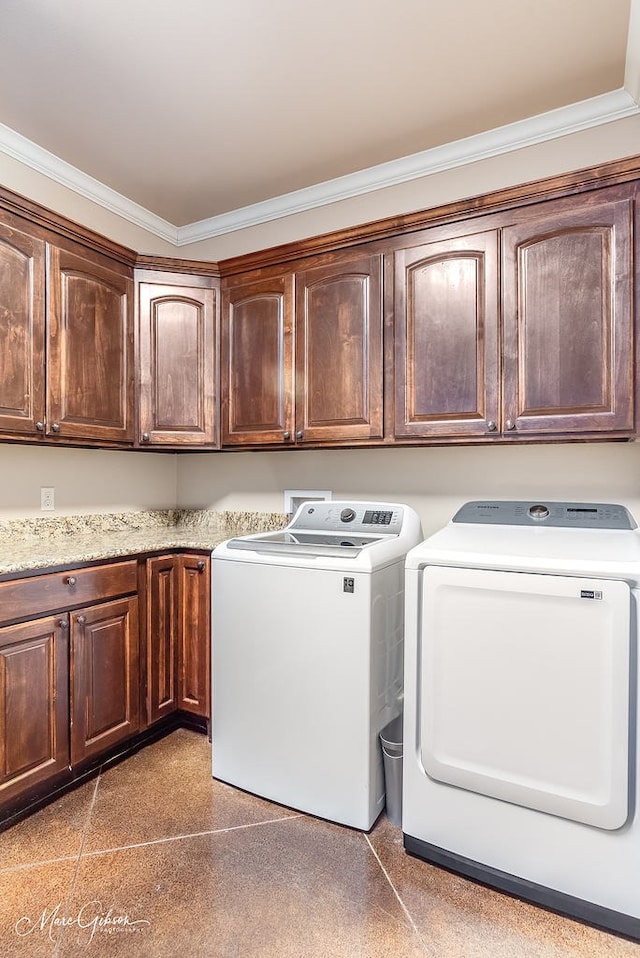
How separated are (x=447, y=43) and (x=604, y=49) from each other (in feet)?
1.81

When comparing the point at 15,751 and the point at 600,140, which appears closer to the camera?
the point at 15,751

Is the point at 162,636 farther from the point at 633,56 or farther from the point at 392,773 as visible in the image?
the point at 633,56

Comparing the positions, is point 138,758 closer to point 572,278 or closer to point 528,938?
point 528,938

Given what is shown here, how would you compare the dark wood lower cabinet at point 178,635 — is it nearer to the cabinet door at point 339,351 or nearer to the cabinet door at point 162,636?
the cabinet door at point 162,636

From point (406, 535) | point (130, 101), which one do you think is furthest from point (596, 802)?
point (130, 101)

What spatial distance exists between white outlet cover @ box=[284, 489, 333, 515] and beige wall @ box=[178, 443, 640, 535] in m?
0.03

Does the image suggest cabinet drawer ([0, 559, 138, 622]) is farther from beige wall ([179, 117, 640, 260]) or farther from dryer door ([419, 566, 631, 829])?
beige wall ([179, 117, 640, 260])

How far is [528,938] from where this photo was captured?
1.40 meters

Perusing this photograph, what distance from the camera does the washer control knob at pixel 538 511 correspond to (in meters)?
2.07

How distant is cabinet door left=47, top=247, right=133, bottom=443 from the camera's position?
7.16 feet

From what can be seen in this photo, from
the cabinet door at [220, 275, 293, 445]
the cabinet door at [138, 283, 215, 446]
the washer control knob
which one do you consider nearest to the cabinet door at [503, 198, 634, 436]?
the washer control knob

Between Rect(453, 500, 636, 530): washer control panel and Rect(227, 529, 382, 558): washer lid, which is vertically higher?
Rect(453, 500, 636, 530): washer control panel

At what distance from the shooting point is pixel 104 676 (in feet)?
6.99

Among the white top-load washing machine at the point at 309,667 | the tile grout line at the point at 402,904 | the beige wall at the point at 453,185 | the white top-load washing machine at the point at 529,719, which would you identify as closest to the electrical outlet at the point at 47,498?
the white top-load washing machine at the point at 309,667
